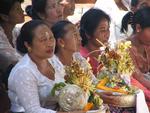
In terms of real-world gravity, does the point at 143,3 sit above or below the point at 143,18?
above

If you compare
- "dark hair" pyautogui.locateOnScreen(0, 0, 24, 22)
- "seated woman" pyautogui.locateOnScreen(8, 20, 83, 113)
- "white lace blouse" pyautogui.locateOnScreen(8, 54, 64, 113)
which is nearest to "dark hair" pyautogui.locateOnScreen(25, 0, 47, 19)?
"dark hair" pyautogui.locateOnScreen(0, 0, 24, 22)

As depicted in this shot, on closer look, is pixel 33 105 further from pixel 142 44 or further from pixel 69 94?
pixel 142 44

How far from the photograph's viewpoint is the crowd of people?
2.93 m

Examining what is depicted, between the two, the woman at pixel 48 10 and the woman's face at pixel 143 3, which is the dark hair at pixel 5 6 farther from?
the woman's face at pixel 143 3

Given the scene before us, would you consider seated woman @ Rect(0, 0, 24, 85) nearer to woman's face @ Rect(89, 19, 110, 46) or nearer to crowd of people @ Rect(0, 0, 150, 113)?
crowd of people @ Rect(0, 0, 150, 113)

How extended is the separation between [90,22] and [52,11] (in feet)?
1.69

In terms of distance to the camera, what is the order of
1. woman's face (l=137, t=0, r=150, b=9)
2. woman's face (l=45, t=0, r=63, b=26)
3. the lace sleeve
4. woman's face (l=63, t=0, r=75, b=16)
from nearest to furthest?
the lace sleeve
woman's face (l=45, t=0, r=63, b=26)
woman's face (l=63, t=0, r=75, b=16)
woman's face (l=137, t=0, r=150, b=9)

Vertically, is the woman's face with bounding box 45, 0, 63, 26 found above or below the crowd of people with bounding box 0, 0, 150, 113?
above

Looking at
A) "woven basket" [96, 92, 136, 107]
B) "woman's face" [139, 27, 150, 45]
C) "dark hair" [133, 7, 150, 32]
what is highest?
"dark hair" [133, 7, 150, 32]

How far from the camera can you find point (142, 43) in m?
4.00

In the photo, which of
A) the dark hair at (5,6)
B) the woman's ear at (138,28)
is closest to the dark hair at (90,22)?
the woman's ear at (138,28)

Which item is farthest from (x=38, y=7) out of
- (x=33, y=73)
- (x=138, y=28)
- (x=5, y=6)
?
(x=33, y=73)

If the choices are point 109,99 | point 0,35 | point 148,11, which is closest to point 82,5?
point 148,11

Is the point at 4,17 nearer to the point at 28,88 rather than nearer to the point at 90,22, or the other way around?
the point at 90,22
